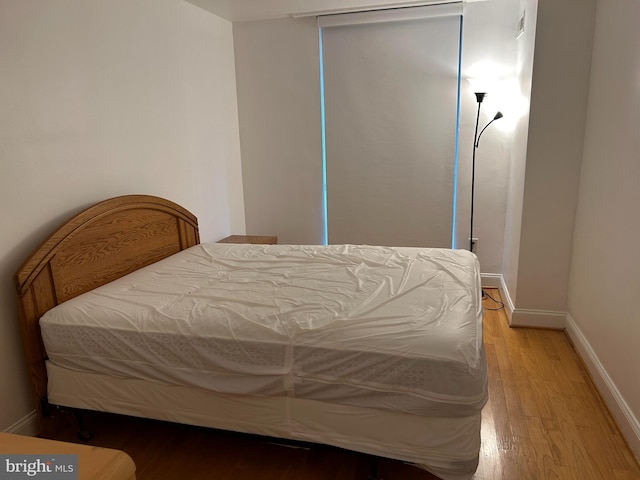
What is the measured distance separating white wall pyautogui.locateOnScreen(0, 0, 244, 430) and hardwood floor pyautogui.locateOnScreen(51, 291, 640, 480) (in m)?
0.67

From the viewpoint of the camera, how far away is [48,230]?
225 cm

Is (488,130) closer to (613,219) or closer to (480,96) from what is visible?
(480,96)

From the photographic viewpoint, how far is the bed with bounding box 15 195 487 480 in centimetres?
163

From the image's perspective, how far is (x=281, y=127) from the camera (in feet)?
14.0

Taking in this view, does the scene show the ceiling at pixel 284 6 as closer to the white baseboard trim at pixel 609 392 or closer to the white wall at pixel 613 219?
the white wall at pixel 613 219

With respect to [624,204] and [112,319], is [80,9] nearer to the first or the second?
[112,319]

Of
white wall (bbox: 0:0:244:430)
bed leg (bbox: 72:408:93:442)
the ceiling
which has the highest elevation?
the ceiling

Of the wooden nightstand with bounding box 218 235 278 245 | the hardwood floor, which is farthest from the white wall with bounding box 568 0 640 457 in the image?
the wooden nightstand with bounding box 218 235 278 245

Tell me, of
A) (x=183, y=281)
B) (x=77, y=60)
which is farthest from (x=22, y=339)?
(x=77, y=60)

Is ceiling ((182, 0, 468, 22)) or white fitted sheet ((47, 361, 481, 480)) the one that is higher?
ceiling ((182, 0, 468, 22))

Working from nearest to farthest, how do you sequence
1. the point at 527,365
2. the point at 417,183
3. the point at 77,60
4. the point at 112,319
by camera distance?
the point at 112,319 < the point at 77,60 < the point at 527,365 < the point at 417,183

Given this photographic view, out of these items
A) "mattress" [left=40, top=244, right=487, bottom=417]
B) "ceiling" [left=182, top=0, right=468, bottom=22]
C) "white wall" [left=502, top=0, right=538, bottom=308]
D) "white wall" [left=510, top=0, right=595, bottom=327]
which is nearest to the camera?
"mattress" [left=40, top=244, right=487, bottom=417]

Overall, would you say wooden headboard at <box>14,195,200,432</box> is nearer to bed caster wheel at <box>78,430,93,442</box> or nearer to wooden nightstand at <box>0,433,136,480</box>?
bed caster wheel at <box>78,430,93,442</box>

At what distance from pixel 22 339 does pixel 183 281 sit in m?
0.77
